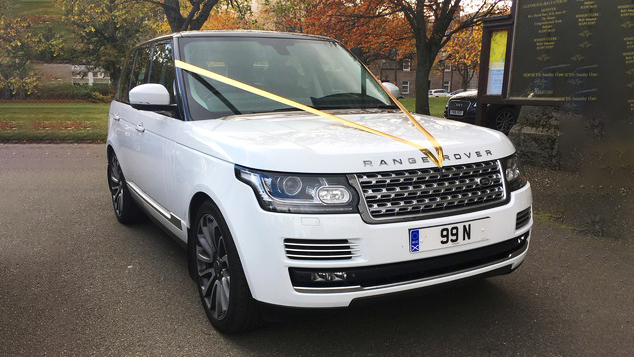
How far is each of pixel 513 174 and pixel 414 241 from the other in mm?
959

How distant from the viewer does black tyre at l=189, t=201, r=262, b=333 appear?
272 centimetres

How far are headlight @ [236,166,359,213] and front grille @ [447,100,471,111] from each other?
14.0 m

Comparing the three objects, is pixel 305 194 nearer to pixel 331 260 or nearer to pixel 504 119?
pixel 331 260

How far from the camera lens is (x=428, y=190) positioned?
261cm

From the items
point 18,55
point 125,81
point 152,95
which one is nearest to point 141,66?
point 125,81

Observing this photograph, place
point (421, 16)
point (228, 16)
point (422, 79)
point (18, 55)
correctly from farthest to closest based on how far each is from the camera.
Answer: point (18, 55) < point (228, 16) < point (422, 79) < point (421, 16)

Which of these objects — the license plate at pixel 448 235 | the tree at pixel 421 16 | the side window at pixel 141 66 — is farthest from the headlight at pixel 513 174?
the tree at pixel 421 16

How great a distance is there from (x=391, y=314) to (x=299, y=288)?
1.01 metres

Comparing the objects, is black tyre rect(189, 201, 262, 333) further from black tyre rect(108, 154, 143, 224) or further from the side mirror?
black tyre rect(108, 154, 143, 224)

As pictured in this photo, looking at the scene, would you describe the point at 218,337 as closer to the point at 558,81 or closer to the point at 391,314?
the point at 391,314

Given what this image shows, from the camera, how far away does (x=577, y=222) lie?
210 inches

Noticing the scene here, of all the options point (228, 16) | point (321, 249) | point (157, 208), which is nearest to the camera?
point (321, 249)

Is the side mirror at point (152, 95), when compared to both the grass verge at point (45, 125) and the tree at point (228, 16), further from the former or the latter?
the tree at point (228, 16)

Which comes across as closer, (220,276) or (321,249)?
(321,249)
